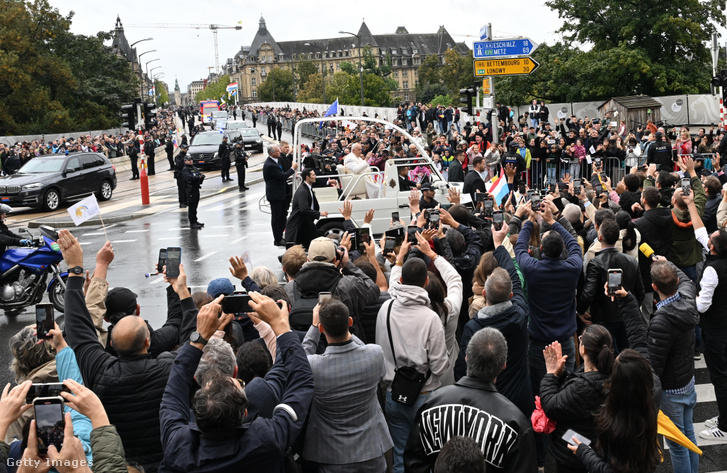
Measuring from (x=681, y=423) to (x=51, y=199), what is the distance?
21.8 metres

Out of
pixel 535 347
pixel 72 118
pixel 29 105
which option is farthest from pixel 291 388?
pixel 72 118

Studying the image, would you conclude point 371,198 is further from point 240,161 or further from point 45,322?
point 240,161

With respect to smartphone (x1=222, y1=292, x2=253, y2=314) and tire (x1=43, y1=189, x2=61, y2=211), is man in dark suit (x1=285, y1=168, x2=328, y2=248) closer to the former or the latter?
smartphone (x1=222, y1=292, x2=253, y2=314)

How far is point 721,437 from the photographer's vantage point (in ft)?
20.6

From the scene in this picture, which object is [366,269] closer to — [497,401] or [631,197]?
[497,401]

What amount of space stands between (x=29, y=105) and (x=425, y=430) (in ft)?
165

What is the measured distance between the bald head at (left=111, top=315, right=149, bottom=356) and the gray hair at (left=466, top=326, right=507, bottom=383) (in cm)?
192

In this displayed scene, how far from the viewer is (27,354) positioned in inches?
172

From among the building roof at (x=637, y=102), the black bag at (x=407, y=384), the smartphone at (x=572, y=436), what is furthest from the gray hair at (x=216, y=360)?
the building roof at (x=637, y=102)

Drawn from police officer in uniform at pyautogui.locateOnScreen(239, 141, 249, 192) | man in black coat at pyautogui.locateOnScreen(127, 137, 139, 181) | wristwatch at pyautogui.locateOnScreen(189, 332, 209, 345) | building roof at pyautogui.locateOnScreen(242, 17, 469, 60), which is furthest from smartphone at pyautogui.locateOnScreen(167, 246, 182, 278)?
building roof at pyautogui.locateOnScreen(242, 17, 469, 60)

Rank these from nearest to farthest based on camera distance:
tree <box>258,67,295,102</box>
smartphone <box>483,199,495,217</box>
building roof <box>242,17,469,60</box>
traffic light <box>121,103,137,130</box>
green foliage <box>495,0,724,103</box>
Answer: smartphone <box>483,199,495,217</box> → traffic light <box>121,103,137,130</box> → green foliage <box>495,0,724,103</box> → tree <box>258,67,295,102</box> → building roof <box>242,17,469,60</box>

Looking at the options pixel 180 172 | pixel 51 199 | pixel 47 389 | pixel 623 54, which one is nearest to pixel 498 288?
pixel 47 389

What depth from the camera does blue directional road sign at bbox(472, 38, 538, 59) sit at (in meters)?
18.7

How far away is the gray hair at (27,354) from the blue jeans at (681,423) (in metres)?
4.51
